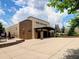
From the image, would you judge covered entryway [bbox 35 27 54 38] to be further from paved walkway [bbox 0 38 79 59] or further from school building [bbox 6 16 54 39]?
Answer: paved walkway [bbox 0 38 79 59]

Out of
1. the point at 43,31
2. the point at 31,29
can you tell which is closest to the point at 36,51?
the point at 43,31

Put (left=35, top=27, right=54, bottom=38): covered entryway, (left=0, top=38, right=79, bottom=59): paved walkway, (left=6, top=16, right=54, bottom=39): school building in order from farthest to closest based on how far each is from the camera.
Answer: (left=6, top=16, right=54, bottom=39): school building < (left=35, top=27, right=54, bottom=38): covered entryway < (left=0, top=38, right=79, bottom=59): paved walkway

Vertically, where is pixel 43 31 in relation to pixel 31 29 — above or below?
below

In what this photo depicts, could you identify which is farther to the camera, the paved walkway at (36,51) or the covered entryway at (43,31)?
the covered entryway at (43,31)

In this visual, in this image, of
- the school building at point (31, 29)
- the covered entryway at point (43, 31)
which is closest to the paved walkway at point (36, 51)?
the covered entryway at point (43, 31)

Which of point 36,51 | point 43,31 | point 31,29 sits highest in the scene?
point 31,29

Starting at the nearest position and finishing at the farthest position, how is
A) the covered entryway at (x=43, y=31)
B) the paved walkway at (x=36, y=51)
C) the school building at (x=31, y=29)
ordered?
the paved walkway at (x=36, y=51) < the covered entryway at (x=43, y=31) < the school building at (x=31, y=29)

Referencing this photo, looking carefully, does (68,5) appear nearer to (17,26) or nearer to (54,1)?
(54,1)

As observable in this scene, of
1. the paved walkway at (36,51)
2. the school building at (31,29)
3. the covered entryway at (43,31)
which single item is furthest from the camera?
the school building at (31,29)

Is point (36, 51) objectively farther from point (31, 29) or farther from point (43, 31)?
point (31, 29)

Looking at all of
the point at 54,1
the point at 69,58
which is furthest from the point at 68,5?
the point at 69,58

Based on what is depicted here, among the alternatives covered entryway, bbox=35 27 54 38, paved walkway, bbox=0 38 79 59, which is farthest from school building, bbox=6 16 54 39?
paved walkway, bbox=0 38 79 59

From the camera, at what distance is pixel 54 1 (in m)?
9.50

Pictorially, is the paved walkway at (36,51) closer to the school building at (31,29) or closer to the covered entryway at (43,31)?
the covered entryway at (43,31)
